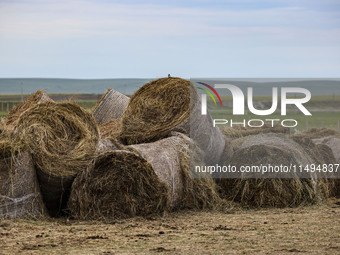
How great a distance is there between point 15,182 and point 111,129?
2.79 metres

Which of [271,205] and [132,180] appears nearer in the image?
[132,180]

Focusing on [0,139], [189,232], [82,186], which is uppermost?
[0,139]

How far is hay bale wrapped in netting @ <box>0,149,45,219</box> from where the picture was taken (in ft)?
28.2

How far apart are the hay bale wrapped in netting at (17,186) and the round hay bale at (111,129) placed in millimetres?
1990

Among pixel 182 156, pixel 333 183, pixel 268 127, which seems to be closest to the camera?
pixel 182 156

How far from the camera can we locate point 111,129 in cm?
1112

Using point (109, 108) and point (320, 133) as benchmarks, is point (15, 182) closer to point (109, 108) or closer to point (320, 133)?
point (109, 108)

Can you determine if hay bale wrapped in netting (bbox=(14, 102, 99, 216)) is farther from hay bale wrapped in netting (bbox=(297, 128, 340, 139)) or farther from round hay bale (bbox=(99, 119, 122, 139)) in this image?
hay bale wrapped in netting (bbox=(297, 128, 340, 139))

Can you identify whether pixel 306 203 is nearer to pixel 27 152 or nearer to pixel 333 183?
pixel 333 183

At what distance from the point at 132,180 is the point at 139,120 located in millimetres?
2017

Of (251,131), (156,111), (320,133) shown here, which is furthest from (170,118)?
(320,133)

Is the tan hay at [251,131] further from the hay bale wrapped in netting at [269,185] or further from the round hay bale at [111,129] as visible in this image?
the round hay bale at [111,129]

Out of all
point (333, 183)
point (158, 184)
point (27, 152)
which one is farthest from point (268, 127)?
point (27, 152)

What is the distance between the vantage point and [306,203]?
10484mm
